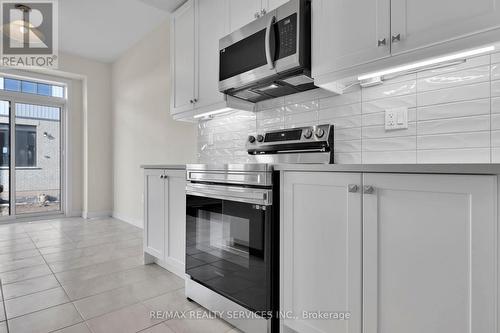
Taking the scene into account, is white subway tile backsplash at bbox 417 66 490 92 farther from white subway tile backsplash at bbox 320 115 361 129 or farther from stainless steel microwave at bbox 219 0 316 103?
stainless steel microwave at bbox 219 0 316 103

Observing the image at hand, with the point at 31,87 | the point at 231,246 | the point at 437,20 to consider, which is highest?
the point at 31,87

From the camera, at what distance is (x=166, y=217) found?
7.88 feet

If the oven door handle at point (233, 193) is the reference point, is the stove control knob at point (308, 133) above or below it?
above

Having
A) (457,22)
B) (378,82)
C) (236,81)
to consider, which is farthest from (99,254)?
(457,22)

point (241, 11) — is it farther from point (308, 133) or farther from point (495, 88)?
point (495, 88)

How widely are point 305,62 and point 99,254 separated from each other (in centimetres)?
287

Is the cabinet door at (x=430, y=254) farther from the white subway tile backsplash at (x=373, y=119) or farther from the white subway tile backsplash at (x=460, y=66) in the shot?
the white subway tile backsplash at (x=460, y=66)

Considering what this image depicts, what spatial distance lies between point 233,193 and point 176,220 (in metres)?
0.86

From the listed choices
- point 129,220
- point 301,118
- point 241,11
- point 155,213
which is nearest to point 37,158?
point 129,220

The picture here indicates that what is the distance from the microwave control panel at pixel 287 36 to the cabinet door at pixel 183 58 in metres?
1.04

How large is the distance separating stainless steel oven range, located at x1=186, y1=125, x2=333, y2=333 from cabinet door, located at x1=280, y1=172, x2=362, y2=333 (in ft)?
0.28

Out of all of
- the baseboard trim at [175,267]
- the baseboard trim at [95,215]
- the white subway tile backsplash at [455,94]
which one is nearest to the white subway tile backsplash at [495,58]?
the white subway tile backsplash at [455,94]

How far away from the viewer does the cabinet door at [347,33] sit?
1324 mm

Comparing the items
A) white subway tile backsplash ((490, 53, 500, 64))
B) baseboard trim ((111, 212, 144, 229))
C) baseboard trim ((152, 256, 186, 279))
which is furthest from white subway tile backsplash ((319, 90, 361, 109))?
baseboard trim ((111, 212, 144, 229))
